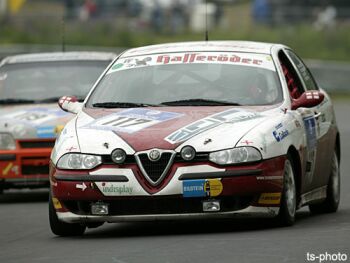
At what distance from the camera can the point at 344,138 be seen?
2355 centimetres

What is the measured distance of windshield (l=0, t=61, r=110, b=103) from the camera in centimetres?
1526

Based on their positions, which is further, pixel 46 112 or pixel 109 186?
pixel 46 112

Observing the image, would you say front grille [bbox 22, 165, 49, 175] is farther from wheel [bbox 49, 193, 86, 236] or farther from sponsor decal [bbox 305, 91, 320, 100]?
sponsor decal [bbox 305, 91, 320, 100]

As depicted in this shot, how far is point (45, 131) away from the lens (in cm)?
1416

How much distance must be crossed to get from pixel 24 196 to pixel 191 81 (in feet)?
16.4

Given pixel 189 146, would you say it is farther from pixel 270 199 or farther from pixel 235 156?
pixel 270 199

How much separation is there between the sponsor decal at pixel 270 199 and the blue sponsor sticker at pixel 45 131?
4.72 meters

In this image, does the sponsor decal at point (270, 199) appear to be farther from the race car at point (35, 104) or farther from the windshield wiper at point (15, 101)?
the windshield wiper at point (15, 101)

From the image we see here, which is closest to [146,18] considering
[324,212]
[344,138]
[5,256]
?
[344,138]

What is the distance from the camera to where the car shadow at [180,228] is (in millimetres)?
10180

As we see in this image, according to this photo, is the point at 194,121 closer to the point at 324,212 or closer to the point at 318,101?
the point at 318,101

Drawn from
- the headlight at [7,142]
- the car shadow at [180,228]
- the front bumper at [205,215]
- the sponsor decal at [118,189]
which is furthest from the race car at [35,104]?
the sponsor decal at [118,189]

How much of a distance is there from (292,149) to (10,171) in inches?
182

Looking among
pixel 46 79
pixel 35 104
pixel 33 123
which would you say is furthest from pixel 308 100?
pixel 46 79
